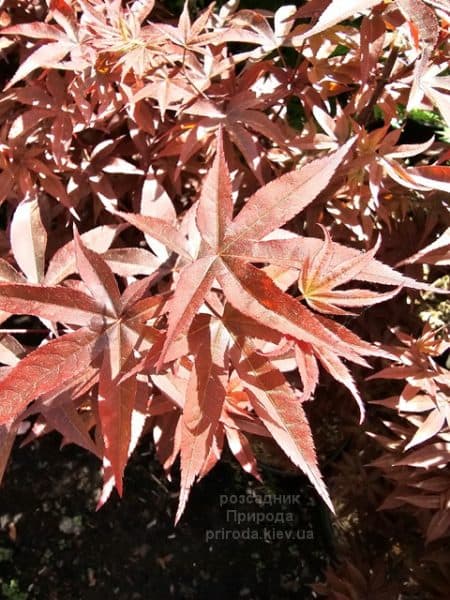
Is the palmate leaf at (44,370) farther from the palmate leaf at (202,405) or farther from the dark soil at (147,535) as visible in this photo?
the dark soil at (147,535)

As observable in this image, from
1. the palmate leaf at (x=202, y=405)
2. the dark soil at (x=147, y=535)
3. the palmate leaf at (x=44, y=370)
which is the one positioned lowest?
the dark soil at (x=147, y=535)

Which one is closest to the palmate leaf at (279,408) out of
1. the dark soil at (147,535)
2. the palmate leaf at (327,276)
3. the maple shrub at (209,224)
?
the maple shrub at (209,224)

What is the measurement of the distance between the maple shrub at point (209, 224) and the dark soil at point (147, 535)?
2.24 ft

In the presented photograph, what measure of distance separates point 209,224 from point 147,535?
4.96ft

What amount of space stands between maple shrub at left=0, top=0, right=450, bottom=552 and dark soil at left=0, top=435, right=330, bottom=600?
0.68 m

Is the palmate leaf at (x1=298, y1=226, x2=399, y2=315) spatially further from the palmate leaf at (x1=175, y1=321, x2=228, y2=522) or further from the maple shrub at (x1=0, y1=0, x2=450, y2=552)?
the palmate leaf at (x1=175, y1=321, x2=228, y2=522)

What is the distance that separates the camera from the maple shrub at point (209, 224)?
2.43 ft

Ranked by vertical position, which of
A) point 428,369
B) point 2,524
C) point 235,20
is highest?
point 235,20

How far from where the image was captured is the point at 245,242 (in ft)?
2.42

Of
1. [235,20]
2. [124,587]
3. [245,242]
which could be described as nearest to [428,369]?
[245,242]

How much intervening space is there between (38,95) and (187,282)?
0.73 meters

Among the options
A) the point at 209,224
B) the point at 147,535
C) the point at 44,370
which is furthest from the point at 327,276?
the point at 147,535

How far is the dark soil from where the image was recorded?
1.93 meters

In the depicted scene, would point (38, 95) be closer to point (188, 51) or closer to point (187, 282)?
point (188, 51)
